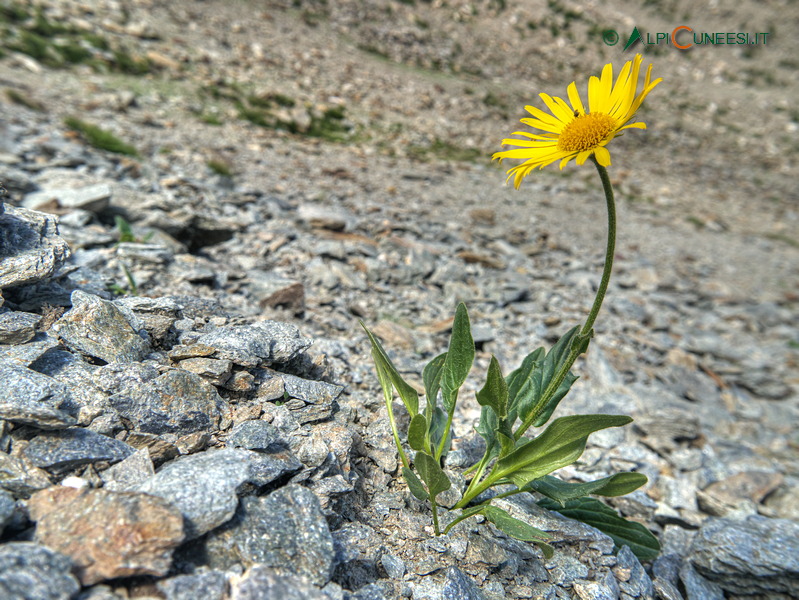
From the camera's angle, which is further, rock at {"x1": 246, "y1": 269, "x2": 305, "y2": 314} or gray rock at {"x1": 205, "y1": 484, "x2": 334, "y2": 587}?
rock at {"x1": 246, "y1": 269, "x2": 305, "y2": 314}

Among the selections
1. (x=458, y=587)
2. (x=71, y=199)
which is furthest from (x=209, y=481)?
(x=71, y=199)

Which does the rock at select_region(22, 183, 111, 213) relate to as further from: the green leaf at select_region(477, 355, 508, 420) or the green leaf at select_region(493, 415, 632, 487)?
the green leaf at select_region(493, 415, 632, 487)

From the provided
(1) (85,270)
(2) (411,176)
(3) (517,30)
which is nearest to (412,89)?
(2) (411,176)

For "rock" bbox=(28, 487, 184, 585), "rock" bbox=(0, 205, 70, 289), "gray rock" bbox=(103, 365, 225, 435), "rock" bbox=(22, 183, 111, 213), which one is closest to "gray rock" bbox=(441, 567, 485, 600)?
"rock" bbox=(28, 487, 184, 585)

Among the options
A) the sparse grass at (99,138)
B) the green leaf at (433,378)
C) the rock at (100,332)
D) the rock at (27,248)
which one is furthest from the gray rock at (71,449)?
the sparse grass at (99,138)

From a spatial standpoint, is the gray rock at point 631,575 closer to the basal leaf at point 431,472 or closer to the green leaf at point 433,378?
the basal leaf at point 431,472

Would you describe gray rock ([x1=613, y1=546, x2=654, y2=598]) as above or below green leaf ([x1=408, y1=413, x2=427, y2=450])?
below
